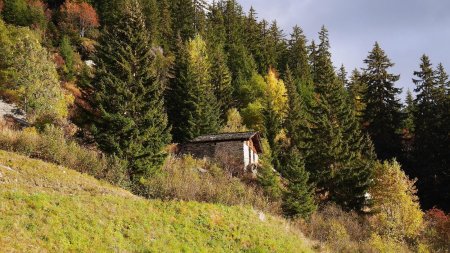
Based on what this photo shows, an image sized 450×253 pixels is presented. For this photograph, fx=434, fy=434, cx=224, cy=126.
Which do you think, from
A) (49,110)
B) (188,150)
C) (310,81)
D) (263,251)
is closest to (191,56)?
(188,150)

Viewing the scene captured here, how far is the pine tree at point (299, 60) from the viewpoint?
74.1 m

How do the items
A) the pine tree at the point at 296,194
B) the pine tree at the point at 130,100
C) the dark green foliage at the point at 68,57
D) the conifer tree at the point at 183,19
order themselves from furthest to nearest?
the conifer tree at the point at 183,19 → the dark green foliage at the point at 68,57 → the pine tree at the point at 296,194 → the pine tree at the point at 130,100

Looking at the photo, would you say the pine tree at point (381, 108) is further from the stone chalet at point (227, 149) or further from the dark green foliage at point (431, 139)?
the stone chalet at point (227, 149)

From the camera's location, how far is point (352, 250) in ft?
92.3

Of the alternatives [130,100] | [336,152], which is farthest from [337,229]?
[130,100]

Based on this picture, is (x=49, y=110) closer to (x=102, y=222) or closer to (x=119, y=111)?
(x=119, y=111)

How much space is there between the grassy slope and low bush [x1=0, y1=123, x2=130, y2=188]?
170cm

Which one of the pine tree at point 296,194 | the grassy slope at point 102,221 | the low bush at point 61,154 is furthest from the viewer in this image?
the pine tree at point 296,194

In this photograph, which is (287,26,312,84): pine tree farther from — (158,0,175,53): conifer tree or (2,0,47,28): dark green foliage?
(2,0,47,28): dark green foliage

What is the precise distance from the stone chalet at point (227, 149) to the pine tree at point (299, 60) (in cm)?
3132

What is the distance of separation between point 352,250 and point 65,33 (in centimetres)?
4704

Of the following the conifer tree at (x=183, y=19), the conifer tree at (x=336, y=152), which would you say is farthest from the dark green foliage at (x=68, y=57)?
the conifer tree at (x=336, y=152)

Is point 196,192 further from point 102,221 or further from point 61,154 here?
point 102,221

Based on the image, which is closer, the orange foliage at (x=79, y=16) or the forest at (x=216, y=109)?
the forest at (x=216, y=109)
